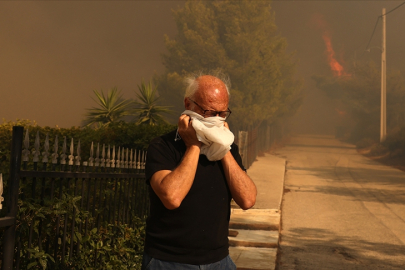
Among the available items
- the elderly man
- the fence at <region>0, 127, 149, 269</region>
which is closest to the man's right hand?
the elderly man

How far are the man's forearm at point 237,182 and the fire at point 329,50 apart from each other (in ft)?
294

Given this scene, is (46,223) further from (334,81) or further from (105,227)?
(334,81)

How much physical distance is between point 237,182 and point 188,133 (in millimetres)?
378

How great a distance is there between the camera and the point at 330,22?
355ft

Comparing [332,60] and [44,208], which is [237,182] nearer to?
[44,208]

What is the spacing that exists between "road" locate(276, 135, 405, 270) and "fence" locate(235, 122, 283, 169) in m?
1.93

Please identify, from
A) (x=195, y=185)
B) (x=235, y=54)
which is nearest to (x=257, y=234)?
(x=195, y=185)

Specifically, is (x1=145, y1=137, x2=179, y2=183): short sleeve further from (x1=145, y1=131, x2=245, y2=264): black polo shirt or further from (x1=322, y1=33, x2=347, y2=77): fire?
(x1=322, y1=33, x2=347, y2=77): fire

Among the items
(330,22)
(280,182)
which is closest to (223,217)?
(280,182)

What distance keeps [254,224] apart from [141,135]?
2733 mm

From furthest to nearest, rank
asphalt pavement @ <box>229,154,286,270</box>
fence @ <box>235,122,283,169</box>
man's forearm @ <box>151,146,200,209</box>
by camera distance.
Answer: fence @ <box>235,122,283,169</box>
asphalt pavement @ <box>229,154,286,270</box>
man's forearm @ <box>151,146,200,209</box>

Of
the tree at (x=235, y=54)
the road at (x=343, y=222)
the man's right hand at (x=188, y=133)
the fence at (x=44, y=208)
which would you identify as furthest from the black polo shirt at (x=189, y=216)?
the tree at (x=235, y=54)

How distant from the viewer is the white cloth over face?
2.59 m

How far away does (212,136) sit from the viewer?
2572 mm
